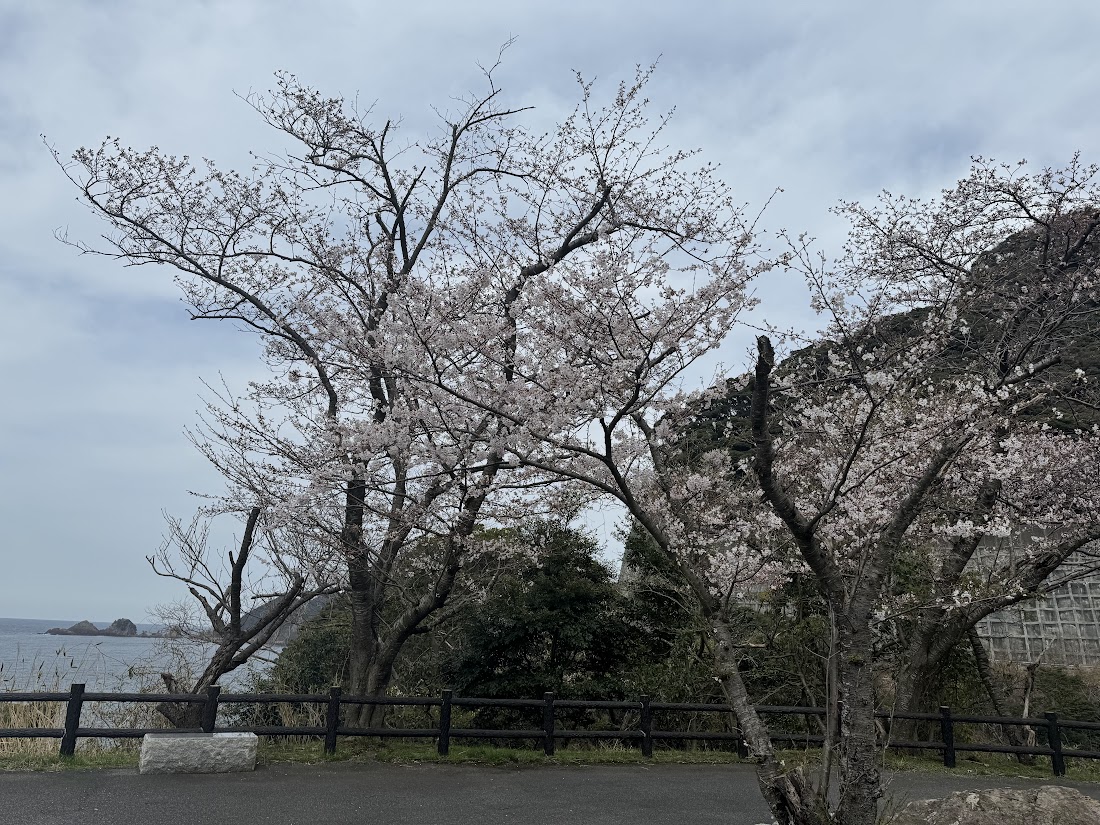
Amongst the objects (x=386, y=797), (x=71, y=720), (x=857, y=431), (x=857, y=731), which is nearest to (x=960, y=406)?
(x=857, y=431)

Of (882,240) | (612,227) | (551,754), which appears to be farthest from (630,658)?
(882,240)

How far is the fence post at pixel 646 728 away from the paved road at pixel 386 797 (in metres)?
0.83

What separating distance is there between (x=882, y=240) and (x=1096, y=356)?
364 centimetres

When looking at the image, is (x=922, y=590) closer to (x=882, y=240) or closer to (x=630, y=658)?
(x=630, y=658)

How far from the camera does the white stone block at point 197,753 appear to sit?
6875 mm

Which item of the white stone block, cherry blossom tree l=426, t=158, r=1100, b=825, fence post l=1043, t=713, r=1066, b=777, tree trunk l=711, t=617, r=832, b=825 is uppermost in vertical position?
cherry blossom tree l=426, t=158, r=1100, b=825

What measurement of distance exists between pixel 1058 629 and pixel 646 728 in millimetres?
10467

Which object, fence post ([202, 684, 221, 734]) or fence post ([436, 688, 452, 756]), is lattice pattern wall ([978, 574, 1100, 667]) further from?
fence post ([202, 684, 221, 734])

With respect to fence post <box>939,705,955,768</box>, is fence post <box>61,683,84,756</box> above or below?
above

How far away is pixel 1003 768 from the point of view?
9.55 metres

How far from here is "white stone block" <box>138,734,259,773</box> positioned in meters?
6.88

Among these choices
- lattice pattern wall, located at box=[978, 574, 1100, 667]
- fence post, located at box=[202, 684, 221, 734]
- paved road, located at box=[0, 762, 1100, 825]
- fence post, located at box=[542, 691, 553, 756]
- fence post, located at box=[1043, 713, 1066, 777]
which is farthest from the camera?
lattice pattern wall, located at box=[978, 574, 1100, 667]

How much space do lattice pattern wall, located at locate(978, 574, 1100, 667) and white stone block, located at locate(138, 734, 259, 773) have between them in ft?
46.4

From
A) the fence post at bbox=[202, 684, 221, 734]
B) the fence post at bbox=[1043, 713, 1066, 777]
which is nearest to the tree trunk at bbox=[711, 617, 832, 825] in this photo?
the fence post at bbox=[202, 684, 221, 734]
